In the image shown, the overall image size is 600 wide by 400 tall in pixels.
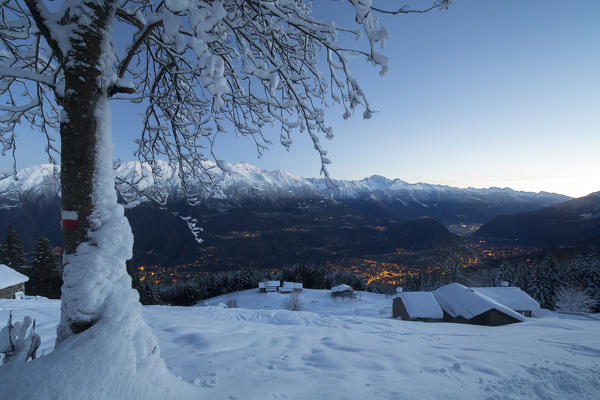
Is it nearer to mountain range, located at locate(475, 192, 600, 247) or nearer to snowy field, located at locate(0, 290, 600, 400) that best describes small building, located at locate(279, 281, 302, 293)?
snowy field, located at locate(0, 290, 600, 400)

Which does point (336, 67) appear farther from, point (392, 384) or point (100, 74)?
point (392, 384)

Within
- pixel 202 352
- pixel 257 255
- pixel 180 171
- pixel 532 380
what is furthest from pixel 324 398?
pixel 257 255

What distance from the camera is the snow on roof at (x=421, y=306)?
60.1 feet

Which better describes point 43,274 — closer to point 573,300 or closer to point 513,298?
point 513,298

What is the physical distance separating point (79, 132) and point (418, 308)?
73.0 feet

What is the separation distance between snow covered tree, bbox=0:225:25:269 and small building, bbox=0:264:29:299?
55.2 feet

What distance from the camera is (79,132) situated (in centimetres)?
181

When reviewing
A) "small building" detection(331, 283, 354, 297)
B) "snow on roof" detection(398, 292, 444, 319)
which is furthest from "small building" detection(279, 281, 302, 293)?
"snow on roof" detection(398, 292, 444, 319)

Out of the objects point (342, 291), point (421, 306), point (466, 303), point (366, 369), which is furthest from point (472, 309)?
point (342, 291)

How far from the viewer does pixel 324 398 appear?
74.7 inches

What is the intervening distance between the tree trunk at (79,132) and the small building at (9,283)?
2218 centimetres

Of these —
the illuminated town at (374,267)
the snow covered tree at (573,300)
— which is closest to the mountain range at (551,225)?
the illuminated town at (374,267)

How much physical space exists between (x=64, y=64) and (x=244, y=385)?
292 centimetres

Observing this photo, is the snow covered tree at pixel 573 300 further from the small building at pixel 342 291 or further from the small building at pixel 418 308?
the small building at pixel 342 291
